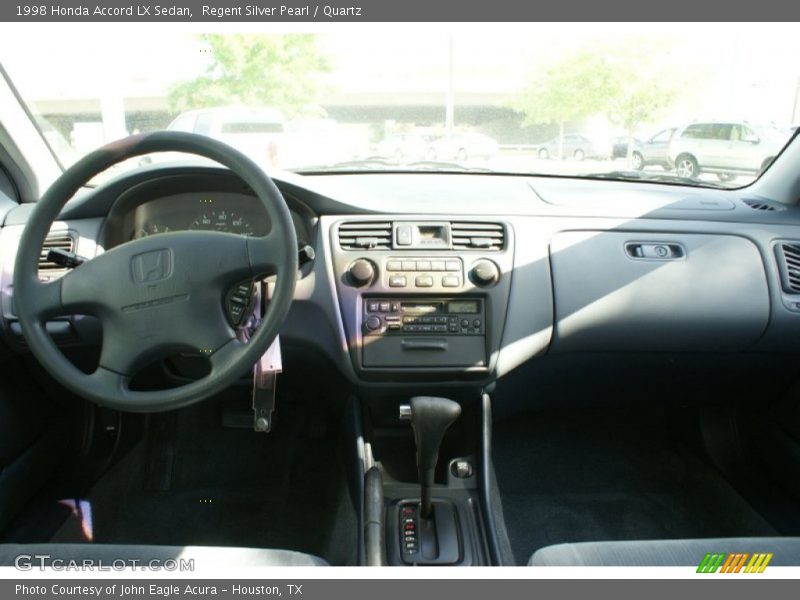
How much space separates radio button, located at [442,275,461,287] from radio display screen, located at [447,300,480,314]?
0.19 ft

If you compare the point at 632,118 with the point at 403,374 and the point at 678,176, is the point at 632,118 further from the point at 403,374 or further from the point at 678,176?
the point at 403,374

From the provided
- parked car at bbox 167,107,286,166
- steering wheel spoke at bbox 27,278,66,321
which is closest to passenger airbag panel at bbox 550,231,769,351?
parked car at bbox 167,107,286,166

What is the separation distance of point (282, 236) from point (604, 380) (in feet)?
4.66

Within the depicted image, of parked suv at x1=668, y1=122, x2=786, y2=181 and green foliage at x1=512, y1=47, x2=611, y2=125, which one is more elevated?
green foliage at x1=512, y1=47, x2=611, y2=125

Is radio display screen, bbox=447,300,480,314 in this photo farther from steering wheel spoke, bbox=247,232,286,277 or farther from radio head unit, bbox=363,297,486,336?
steering wheel spoke, bbox=247,232,286,277

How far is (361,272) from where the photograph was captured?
186cm

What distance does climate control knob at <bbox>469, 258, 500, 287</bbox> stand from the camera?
73.9 inches

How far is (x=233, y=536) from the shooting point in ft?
7.34

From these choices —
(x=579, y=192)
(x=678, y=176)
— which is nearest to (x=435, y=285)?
(x=579, y=192)

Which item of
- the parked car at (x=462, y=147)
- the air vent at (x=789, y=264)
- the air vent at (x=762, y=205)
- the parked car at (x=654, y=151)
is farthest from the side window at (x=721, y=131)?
the parked car at (x=462, y=147)

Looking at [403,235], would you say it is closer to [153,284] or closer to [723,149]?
[153,284]

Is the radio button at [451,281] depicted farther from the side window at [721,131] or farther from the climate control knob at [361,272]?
the side window at [721,131]

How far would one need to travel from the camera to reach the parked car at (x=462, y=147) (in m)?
2.31
